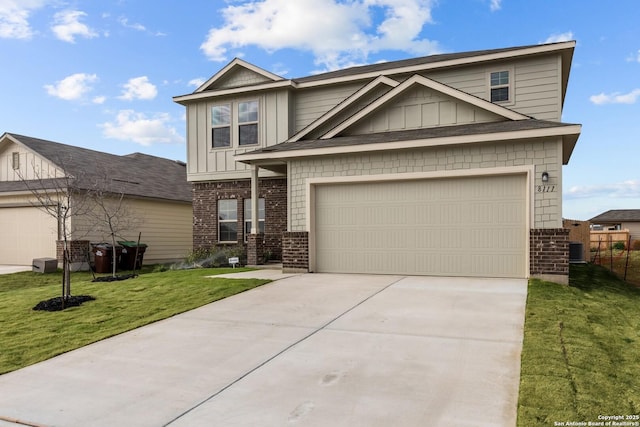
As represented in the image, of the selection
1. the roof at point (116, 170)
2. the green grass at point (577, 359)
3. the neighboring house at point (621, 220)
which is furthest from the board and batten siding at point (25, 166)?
the neighboring house at point (621, 220)

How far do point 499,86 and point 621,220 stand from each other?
40.7m

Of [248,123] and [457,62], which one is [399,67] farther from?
[248,123]

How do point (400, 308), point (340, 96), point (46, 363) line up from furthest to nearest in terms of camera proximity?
point (340, 96), point (400, 308), point (46, 363)

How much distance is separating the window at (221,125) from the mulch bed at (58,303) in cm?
927

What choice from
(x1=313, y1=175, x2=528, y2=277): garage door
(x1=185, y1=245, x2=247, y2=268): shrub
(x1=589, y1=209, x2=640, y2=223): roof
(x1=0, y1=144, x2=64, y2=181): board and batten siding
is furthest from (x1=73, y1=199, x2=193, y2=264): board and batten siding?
(x1=589, y1=209, x2=640, y2=223): roof

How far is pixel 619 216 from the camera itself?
156ft

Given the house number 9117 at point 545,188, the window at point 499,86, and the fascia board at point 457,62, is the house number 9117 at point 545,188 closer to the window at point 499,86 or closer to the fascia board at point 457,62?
the window at point 499,86

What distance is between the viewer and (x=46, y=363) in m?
5.91

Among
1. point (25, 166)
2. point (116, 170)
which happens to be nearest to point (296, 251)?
point (116, 170)

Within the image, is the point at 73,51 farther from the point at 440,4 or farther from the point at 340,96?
the point at 440,4

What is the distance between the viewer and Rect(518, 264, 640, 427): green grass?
13.3 feet

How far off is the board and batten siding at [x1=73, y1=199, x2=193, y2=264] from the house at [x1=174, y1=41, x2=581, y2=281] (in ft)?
21.6

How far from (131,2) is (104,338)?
35.3 feet

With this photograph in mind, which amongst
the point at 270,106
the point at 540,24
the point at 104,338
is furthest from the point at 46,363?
the point at 540,24
